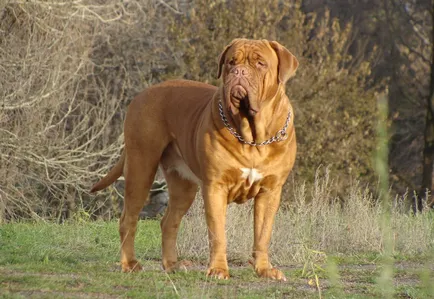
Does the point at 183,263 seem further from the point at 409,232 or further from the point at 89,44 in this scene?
the point at 89,44

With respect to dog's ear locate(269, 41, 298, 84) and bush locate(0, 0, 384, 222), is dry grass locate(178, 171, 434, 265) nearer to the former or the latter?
dog's ear locate(269, 41, 298, 84)

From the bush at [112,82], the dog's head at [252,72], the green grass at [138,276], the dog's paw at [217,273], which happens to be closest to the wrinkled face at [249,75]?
the dog's head at [252,72]

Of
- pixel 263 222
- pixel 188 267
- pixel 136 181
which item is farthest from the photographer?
pixel 188 267

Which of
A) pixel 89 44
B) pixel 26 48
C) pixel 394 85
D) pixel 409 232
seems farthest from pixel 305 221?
pixel 394 85

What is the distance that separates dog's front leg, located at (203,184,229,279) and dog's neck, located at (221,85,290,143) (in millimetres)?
424

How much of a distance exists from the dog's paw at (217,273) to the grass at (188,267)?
0.19 feet

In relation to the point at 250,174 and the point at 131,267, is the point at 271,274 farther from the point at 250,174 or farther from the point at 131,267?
the point at 131,267

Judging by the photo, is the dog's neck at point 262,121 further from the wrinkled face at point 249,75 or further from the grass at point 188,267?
the grass at point 188,267

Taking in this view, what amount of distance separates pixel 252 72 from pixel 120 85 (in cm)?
1139

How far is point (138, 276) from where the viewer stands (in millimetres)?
6094

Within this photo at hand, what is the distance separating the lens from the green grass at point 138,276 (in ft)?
17.2

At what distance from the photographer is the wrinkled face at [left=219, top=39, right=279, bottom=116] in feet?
19.6

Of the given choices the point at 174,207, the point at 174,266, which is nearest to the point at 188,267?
the point at 174,266

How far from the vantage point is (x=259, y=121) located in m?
6.12
